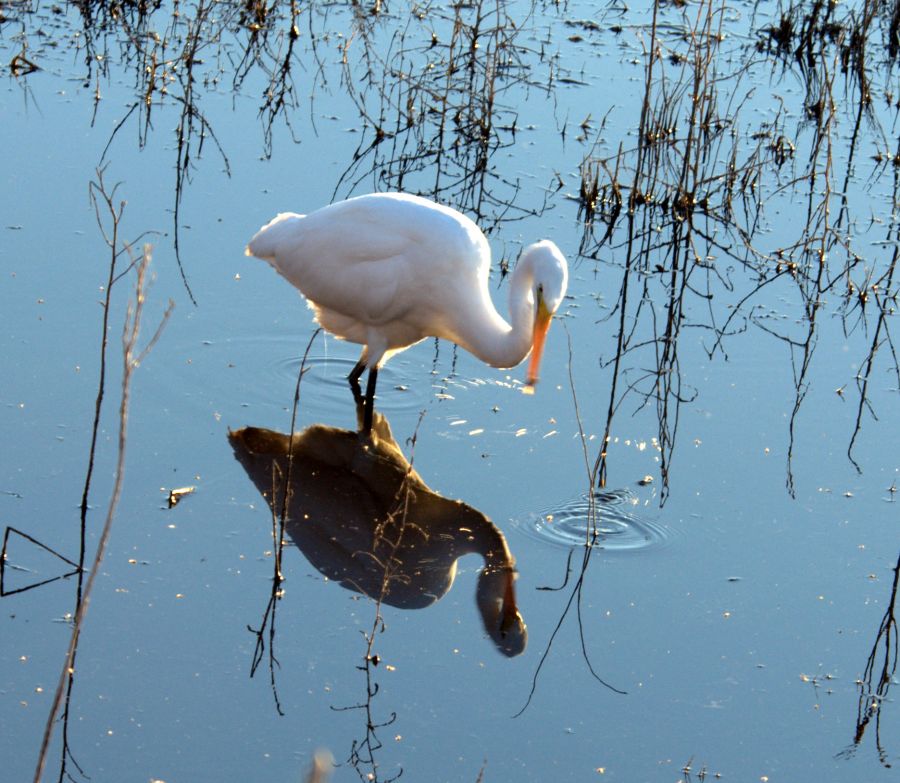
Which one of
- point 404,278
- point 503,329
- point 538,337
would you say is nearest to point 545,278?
point 538,337

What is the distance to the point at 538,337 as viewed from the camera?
5254 millimetres

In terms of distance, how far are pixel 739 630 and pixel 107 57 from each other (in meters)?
5.64

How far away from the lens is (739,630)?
439 centimetres

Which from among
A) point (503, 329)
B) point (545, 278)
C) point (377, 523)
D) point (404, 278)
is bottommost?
point (377, 523)

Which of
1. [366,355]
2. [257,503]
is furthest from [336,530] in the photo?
[366,355]

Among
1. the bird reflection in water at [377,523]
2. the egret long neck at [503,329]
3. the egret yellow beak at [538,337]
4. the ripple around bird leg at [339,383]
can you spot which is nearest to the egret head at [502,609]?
the bird reflection in water at [377,523]

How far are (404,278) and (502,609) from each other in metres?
1.55

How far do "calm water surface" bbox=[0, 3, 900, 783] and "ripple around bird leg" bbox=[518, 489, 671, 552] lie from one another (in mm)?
13

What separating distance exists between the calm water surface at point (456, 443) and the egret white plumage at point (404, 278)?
10.5 inches

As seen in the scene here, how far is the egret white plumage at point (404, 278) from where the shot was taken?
5.45 metres

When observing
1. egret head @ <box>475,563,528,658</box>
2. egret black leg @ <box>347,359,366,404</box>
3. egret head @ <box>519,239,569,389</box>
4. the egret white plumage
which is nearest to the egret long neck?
the egret white plumage

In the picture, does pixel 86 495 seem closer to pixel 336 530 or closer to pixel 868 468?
pixel 336 530

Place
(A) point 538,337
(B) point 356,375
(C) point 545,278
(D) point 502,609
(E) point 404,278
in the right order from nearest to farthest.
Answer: (D) point 502,609
(C) point 545,278
(A) point 538,337
(E) point 404,278
(B) point 356,375

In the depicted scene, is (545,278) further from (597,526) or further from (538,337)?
(597,526)
